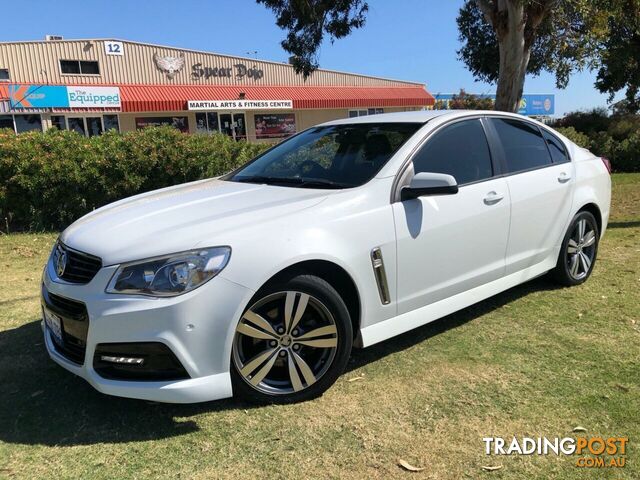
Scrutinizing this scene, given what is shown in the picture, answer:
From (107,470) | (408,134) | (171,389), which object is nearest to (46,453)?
(107,470)

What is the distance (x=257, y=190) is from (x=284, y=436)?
1.62m

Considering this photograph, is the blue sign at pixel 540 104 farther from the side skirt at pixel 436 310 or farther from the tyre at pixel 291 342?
the tyre at pixel 291 342

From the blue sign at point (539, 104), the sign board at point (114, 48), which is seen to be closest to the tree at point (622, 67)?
the sign board at point (114, 48)

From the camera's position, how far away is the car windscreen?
362 cm

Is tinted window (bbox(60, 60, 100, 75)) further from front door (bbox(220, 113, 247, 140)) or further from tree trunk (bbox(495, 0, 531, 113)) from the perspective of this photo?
tree trunk (bbox(495, 0, 531, 113))

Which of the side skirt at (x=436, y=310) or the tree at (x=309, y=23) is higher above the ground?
the tree at (x=309, y=23)

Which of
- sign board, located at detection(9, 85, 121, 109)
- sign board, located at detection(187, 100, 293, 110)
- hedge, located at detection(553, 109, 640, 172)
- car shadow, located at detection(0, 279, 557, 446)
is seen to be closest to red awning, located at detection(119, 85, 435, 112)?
sign board, located at detection(187, 100, 293, 110)

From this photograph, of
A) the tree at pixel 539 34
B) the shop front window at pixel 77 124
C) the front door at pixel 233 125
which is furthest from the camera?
the front door at pixel 233 125

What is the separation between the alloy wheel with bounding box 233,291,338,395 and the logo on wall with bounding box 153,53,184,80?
2881cm

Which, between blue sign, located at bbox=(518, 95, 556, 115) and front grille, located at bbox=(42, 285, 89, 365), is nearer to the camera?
front grille, located at bbox=(42, 285, 89, 365)

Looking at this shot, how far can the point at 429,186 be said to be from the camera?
337cm

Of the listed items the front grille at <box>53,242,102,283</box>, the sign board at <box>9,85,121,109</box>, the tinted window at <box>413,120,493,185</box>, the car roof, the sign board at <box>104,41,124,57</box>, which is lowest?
the front grille at <box>53,242,102,283</box>

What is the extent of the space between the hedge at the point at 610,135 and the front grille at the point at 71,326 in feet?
53.6

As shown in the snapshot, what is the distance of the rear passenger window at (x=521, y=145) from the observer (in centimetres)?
437
